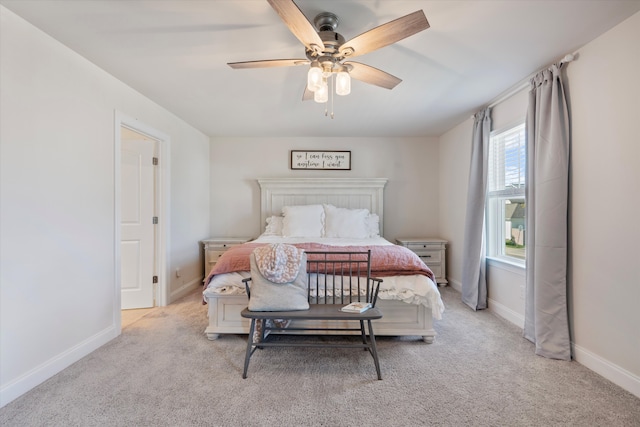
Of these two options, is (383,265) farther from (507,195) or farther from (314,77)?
(507,195)

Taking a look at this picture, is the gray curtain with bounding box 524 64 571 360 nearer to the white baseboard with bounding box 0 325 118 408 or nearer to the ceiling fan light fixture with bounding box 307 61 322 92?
the ceiling fan light fixture with bounding box 307 61 322 92

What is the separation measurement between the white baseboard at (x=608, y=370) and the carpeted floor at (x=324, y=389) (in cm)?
5

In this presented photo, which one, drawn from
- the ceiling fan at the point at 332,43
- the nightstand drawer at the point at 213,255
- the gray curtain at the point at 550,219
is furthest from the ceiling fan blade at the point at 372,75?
the nightstand drawer at the point at 213,255

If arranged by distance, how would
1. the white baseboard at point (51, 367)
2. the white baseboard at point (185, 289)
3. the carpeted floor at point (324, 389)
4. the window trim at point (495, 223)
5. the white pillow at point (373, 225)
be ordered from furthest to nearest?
the white pillow at point (373, 225) → the white baseboard at point (185, 289) → the window trim at point (495, 223) → the white baseboard at point (51, 367) → the carpeted floor at point (324, 389)

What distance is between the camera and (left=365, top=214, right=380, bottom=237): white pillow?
4.07m

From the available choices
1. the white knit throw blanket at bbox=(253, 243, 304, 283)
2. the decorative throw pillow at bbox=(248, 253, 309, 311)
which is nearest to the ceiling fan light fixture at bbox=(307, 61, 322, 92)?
the white knit throw blanket at bbox=(253, 243, 304, 283)

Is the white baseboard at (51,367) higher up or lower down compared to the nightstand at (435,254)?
lower down

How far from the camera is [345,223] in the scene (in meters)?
3.93

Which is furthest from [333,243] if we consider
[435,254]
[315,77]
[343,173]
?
[315,77]

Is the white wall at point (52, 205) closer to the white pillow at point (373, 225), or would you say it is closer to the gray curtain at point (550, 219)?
the white pillow at point (373, 225)

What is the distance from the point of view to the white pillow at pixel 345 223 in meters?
3.88

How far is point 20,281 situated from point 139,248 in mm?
1471

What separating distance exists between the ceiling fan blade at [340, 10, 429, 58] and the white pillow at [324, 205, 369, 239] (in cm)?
248

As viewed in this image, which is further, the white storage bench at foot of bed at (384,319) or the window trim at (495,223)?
the window trim at (495,223)
